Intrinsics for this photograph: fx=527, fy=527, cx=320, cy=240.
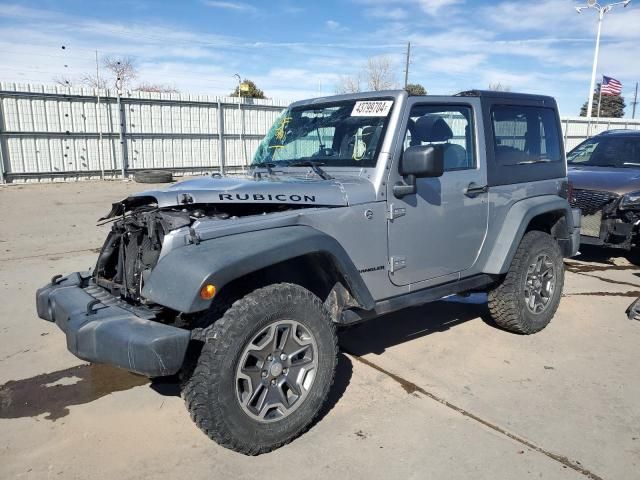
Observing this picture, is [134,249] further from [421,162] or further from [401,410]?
[401,410]

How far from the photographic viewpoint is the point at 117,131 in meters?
15.8

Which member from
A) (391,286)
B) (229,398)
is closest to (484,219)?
(391,286)

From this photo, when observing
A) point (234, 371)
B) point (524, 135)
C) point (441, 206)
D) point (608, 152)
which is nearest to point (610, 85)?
point (608, 152)

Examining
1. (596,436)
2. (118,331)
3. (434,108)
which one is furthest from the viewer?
(434,108)

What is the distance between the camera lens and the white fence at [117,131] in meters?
14.2

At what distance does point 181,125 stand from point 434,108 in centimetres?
1449

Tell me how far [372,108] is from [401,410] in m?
2.07

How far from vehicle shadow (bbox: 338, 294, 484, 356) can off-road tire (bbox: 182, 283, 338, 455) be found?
50.9 inches

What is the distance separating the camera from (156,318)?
2.86 metres

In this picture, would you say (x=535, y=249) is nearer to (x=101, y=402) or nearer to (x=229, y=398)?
(x=229, y=398)

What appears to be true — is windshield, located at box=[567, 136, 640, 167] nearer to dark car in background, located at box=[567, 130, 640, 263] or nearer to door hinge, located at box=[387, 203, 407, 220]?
dark car in background, located at box=[567, 130, 640, 263]

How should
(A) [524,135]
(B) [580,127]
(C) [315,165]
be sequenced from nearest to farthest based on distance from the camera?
(C) [315,165], (A) [524,135], (B) [580,127]

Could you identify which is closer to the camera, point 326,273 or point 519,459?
point 519,459

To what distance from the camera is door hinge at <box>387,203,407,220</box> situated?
3.49 m
